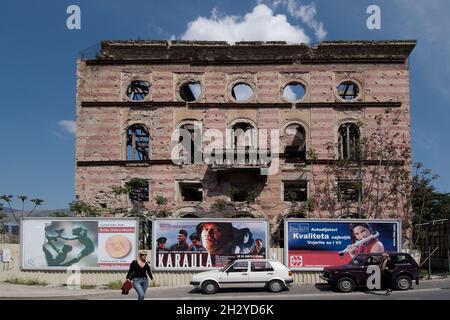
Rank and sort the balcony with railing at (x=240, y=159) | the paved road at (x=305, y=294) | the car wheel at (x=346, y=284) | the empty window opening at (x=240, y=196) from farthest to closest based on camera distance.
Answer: the empty window opening at (x=240, y=196), the balcony with railing at (x=240, y=159), the car wheel at (x=346, y=284), the paved road at (x=305, y=294)

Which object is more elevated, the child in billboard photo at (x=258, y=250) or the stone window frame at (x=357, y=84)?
the stone window frame at (x=357, y=84)

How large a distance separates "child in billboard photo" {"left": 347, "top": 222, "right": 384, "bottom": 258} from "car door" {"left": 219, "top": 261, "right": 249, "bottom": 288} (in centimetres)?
521

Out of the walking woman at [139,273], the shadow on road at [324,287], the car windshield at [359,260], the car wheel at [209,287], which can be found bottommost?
the shadow on road at [324,287]

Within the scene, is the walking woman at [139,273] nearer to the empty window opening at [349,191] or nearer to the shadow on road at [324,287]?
the shadow on road at [324,287]

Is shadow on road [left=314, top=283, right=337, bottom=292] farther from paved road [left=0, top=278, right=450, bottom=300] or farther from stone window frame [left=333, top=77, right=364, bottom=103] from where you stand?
stone window frame [left=333, top=77, right=364, bottom=103]

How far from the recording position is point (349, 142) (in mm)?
27781

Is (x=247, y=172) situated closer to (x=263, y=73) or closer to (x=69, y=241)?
(x=263, y=73)

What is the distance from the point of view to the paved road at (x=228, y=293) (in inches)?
592

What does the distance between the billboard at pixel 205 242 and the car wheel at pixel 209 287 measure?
255cm

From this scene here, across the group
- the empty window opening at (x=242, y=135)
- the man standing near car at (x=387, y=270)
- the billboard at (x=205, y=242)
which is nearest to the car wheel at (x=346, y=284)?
the man standing near car at (x=387, y=270)

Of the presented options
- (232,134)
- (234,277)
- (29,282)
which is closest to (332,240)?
(234,277)
